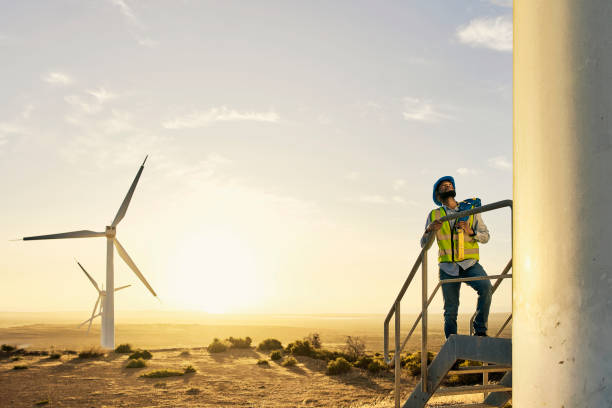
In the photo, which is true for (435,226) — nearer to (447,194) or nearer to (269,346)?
(447,194)

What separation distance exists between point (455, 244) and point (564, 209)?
3.57 meters

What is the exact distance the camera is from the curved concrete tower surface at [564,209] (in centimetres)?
268

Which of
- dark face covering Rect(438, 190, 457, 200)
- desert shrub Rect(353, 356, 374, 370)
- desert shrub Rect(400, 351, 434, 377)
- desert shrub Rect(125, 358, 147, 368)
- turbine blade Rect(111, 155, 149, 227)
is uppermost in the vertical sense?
turbine blade Rect(111, 155, 149, 227)

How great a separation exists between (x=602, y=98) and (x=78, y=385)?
69.9 feet

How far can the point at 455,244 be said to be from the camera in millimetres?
6336

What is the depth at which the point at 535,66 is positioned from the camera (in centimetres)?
309

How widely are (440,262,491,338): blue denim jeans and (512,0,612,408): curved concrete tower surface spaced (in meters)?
3.09

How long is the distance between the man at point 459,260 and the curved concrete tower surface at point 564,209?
10.1ft

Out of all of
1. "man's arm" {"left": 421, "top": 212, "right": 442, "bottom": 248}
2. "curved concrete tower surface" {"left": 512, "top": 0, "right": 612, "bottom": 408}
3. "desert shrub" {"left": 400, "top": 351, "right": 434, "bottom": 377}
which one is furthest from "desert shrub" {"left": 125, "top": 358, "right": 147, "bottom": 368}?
"curved concrete tower surface" {"left": 512, "top": 0, "right": 612, "bottom": 408}

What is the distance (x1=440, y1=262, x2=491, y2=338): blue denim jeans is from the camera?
244 inches

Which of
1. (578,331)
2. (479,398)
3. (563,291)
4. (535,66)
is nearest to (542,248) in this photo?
(563,291)

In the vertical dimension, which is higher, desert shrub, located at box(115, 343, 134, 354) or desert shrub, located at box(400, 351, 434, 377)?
desert shrub, located at box(400, 351, 434, 377)

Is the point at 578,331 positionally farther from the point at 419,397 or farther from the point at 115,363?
the point at 115,363

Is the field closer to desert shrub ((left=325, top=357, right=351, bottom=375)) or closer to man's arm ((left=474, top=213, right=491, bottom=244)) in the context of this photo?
desert shrub ((left=325, top=357, right=351, bottom=375))
